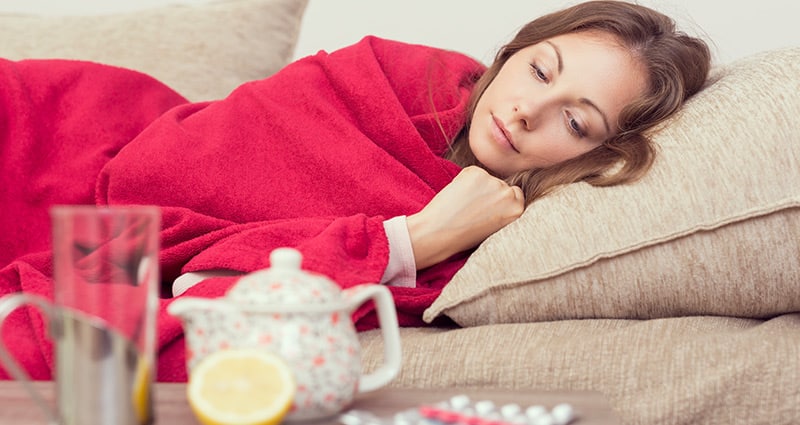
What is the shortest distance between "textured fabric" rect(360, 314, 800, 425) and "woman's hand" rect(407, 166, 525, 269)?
197 millimetres

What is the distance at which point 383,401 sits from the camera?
65 cm

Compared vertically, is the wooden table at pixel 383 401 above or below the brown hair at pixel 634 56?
below

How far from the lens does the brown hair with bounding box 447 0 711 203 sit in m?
1.13

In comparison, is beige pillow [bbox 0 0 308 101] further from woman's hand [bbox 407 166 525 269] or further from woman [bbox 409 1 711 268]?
woman's hand [bbox 407 166 525 269]

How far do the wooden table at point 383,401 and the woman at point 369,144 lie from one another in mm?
362

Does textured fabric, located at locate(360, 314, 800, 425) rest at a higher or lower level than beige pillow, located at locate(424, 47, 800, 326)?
lower

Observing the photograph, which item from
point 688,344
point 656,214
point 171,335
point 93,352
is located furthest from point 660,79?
point 93,352

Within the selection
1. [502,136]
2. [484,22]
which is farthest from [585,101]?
[484,22]

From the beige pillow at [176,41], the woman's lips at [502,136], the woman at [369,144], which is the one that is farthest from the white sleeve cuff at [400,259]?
the beige pillow at [176,41]

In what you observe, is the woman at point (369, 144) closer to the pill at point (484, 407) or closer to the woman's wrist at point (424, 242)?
the woman's wrist at point (424, 242)

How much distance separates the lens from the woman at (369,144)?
1107mm

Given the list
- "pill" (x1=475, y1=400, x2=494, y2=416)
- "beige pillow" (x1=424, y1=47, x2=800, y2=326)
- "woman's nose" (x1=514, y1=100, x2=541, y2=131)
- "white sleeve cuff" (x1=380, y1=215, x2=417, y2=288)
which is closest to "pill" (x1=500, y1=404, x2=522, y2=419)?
"pill" (x1=475, y1=400, x2=494, y2=416)

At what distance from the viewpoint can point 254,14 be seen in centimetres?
172

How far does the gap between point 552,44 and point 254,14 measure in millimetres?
678
